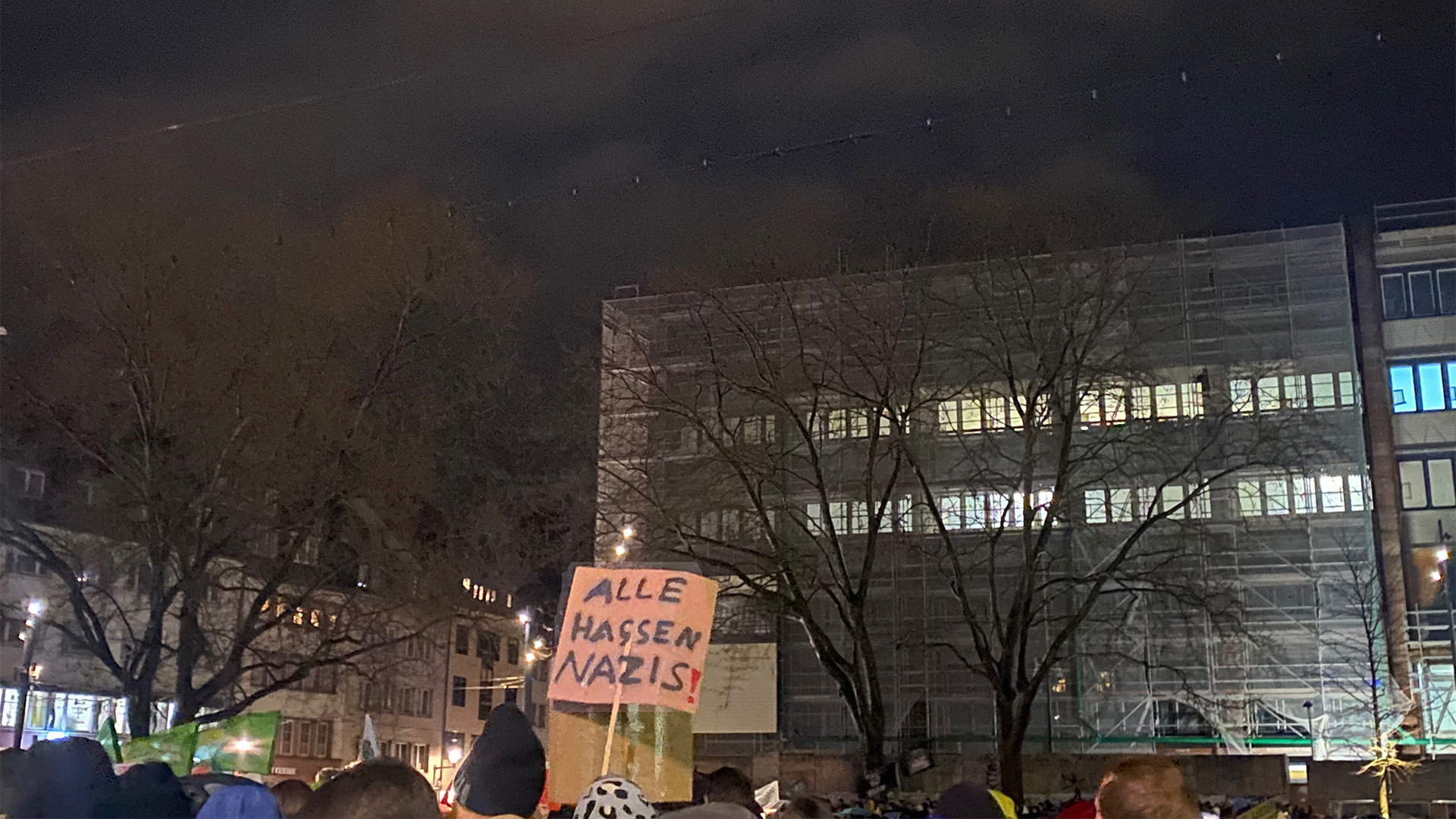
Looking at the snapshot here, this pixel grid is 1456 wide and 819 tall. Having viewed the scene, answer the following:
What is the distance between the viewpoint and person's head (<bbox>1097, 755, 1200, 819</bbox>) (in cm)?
450

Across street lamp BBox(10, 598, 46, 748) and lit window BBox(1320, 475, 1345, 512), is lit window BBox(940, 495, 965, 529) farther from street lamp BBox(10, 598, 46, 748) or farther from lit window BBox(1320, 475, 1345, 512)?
street lamp BBox(10, 598, 46, 748)

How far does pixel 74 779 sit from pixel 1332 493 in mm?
32153

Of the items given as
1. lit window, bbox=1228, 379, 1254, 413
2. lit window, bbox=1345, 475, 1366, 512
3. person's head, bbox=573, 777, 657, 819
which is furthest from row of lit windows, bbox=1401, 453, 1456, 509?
person's head, bbox=573, 777, 657, 819

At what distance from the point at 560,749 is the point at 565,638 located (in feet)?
2.33

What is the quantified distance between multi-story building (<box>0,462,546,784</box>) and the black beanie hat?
7.95ft

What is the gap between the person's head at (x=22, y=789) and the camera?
18.4ft

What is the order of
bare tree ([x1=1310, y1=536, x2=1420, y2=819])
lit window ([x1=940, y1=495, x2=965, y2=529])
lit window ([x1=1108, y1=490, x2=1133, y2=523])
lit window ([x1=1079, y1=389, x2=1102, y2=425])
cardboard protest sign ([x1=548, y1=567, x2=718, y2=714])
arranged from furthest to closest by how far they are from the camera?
lit window ([x1=940, y1=495, x2=965, y2=529])
lit window ([x1=1108, y1=490, x2=1133, y2=523])
lit window ([x1=1079, y1=389, x2=1102, y2=425])
bare tree ([x1=1310, y1=536, x2=1420, y2=819])
cardboard protest sign ([x1=548, y1=567, x2=718, y2=714])

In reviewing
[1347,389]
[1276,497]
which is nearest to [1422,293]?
[1347,389]

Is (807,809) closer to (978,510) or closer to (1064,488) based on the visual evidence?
(1064,488)

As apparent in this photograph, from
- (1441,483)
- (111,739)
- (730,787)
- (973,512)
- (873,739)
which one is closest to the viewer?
(730,787)

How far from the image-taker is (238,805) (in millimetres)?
4125

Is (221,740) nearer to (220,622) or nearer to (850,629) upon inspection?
(220,622)

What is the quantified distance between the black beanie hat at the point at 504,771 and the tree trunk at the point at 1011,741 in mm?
19342

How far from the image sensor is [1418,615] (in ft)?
114
